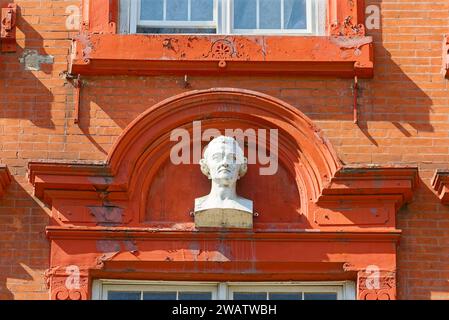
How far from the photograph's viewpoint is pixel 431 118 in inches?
620

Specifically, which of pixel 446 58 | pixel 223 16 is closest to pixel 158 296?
pixel 223 16

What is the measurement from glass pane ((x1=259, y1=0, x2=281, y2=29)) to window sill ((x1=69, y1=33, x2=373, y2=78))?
0.45 meters

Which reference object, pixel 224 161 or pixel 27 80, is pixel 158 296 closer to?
pixel 224 161

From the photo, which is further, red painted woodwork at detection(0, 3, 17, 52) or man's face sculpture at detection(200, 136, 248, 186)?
red painted woodwork at detection(0, 3, 17, 52)

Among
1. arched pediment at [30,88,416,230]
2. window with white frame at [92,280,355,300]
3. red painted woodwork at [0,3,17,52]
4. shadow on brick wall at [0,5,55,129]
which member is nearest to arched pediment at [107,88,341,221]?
arched pediment at [30,88,416,230]

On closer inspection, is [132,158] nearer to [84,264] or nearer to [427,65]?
[84,264]

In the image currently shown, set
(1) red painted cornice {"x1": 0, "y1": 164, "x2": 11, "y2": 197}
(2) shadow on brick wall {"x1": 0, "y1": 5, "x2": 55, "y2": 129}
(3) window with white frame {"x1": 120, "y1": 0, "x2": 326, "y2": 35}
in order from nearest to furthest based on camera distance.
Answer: (1) red painted cornice {"x1": 0, "y1": 164, "x2": 11, "y2": 197}, (2) shadow on brick wall {"x1": 0, "y1": 5, "x2": 55, "y2": 129}, (3) window with white frame {"x1": 120, "y1": 0, "x2": 326, "y2": 35}

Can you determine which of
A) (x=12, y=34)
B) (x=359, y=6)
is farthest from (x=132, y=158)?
(x=359, y=6)

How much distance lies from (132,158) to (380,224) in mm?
2431

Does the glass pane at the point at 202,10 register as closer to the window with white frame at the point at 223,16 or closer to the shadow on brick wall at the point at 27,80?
the window with white frame at the point at 223,16

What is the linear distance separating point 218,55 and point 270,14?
35.1 inches

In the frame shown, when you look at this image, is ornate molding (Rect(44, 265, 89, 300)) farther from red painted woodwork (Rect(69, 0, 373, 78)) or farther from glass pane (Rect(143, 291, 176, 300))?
red painted woodwork (Rect(69, 0, 373, 78))

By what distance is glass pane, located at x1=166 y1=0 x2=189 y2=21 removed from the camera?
1634 cm

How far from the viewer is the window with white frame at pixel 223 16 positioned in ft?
53.4
